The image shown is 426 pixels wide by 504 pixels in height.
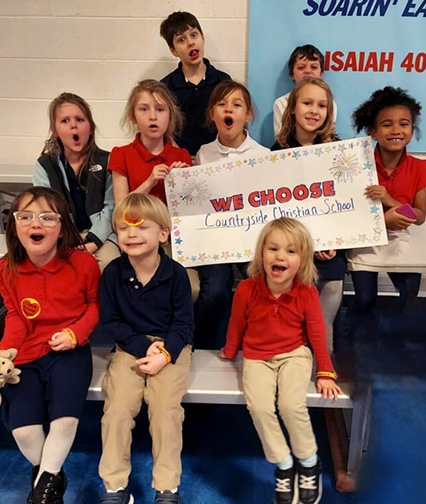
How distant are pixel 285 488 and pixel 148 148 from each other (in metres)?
1.41

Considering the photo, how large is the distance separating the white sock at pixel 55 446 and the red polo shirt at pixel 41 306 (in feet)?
0.78

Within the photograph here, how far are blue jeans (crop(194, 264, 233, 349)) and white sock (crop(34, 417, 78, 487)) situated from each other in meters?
0.67

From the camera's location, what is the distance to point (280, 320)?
1.61 m

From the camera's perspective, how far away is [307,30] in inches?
104

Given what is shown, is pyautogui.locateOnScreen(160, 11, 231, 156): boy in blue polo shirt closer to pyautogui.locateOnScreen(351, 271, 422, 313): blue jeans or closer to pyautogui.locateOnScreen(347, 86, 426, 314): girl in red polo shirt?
pyautogui.locateOnScreen(347, 86, 426, 314): girl in red polo shirt

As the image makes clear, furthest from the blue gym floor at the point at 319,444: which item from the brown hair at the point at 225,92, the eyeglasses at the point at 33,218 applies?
the brown hair at the point at 225,92

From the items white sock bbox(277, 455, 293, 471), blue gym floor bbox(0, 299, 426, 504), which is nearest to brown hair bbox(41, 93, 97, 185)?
blue gym floor bbox(0, 299, 426, 504)

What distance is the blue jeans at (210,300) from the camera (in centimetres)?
194

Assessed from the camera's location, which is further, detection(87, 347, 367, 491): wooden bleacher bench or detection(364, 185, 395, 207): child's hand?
detection(364, 185, 395, 207): child's hand

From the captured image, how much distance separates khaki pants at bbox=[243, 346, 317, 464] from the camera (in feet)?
4.94

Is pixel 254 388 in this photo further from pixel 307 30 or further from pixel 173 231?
pixel 307 30

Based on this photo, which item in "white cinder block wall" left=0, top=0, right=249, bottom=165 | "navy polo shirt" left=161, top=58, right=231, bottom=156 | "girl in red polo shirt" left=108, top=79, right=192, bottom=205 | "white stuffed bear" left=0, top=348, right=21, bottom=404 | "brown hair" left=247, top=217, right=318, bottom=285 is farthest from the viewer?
"white cinder block wall" left=0, top=0, right=249, bottom=165

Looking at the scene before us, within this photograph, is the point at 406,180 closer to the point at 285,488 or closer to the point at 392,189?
the point at 392,189

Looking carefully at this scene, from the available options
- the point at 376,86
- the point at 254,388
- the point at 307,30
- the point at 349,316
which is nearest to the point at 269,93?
the point at 307,30
